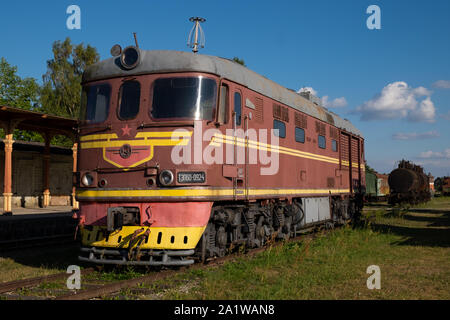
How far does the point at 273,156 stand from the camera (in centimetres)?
1077

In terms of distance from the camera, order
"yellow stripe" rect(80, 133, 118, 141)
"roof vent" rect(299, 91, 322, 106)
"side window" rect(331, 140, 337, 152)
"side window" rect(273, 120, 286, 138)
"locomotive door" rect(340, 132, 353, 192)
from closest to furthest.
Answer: "yellow stripe" rect(80, 133, 118, 141) < "side window" rect(273, 120, 286, 138) < "roof vent" rect(299, 91, 322, 106) < "side window" rect(331, 140, 337, 152) < "locomotive door" rect(340, 132, 353, 192)

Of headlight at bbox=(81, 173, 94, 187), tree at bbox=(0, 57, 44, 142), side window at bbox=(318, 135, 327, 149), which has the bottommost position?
headlight at bbox=(81, 173, 94, 187)

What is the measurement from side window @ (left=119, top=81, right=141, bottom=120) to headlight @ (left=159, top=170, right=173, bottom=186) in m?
1.34

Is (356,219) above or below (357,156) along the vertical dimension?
below

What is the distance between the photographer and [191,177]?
8016 mm

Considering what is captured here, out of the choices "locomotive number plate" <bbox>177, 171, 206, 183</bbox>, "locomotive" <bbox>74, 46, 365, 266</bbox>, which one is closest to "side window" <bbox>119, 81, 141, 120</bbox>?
"locomotive" <bbox>74, 46, 365, 266</bbox>

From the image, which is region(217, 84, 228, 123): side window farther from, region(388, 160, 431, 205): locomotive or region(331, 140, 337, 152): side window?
region(388, 160, 431, 205): locomotive

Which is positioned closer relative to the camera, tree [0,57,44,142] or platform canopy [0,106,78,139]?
platform canopy [0,106,78,139]

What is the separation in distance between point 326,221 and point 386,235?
7.21ft

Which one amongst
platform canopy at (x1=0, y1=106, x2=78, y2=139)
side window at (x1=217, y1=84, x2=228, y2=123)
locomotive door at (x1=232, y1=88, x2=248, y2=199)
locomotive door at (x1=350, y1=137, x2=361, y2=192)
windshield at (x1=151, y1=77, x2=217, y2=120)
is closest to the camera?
windshield at (x1=151, y1=77, x2=217, y2=120)

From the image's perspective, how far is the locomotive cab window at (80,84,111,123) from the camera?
8859mm

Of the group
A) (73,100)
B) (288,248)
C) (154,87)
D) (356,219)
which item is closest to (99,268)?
(154,87)
